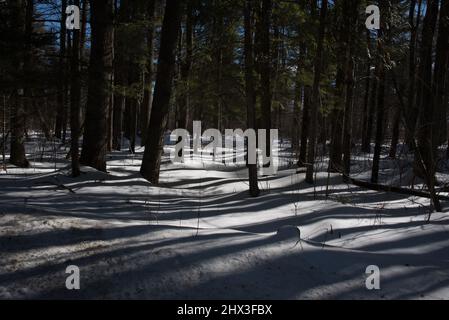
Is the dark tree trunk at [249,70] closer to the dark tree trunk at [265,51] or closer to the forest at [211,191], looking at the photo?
the forest at [211,191]

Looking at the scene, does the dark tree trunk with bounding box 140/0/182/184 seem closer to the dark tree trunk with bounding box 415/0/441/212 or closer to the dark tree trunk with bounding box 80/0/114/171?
the dark tree trunk with bounding box 80/0/114/171

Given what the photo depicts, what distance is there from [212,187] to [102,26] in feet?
16.0

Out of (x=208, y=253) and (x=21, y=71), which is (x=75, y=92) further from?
(x=208, y=253)

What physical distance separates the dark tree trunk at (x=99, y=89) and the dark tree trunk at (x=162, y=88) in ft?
3.78

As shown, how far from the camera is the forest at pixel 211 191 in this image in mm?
3658

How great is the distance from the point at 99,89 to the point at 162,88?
1627mm

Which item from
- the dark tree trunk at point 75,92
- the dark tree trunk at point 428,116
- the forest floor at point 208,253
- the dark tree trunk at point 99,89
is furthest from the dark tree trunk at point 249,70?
the dark tree trunk at point 75,92

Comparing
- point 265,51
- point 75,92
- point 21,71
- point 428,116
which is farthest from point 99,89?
point 428,116

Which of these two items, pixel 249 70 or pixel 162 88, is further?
pixel 162 88

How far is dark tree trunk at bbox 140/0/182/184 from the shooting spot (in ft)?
31.3

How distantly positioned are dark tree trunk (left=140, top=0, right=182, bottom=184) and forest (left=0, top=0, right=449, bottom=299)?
0.04 m

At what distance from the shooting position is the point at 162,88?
9.74m

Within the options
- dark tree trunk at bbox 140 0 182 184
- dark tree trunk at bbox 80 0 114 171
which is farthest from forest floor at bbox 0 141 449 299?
dark tree trunk at bbox 140 0 182 184

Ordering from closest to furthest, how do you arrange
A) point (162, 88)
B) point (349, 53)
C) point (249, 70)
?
1. point (249, 70)
2. point (162, 88)
3. point (349, 53)
